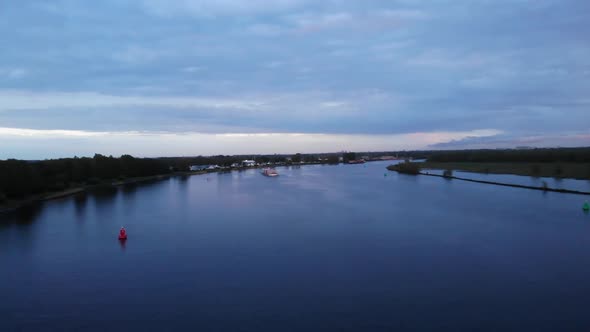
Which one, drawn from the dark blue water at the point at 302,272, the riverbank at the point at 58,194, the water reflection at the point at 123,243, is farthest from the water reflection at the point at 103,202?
the water reflection at the point at 123,243

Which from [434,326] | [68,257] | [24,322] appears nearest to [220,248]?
[68,257]

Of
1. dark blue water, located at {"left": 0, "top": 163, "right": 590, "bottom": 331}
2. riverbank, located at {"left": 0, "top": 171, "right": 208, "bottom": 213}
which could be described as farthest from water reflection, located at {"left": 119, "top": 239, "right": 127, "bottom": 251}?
riverbank, located at {"left": 0, "top": 171, "right": 208, "bottom": 213}

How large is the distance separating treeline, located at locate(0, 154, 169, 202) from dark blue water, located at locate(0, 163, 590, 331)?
3022 millimetres

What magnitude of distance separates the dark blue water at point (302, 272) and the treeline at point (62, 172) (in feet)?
9.92

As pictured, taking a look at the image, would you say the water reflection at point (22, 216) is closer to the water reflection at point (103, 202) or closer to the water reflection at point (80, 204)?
the water reflection at point (80, 204)

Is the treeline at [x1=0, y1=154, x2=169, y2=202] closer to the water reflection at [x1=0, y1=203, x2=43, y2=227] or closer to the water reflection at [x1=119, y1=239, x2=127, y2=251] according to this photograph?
the water reflection at [x1=0, y1=203, x2=43, y2=227]

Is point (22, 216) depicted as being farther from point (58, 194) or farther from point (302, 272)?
point (302, 272)

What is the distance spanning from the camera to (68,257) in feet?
22.2

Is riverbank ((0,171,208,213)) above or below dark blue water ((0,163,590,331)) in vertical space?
above

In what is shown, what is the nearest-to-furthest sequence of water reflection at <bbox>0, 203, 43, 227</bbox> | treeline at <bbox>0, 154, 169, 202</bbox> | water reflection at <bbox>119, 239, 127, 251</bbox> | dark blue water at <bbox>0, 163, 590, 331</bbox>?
dark blue water at <bbox>0, 163, 590, 331</bbox> → water reflection at <bbox>119, 239, 127, 251</bbox> → water reflection at <bbox>0, 203, 43, 227</bbox> → treeline at <bbox>0, 154, 169, 202</bbox>

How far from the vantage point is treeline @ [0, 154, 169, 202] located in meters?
13.4

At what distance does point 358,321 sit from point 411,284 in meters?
1.33

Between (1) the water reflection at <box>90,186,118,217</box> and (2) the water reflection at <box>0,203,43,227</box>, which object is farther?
(1) the water reflection at <box>90,186,118,217</box>

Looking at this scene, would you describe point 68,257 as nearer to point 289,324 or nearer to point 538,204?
point 289,324
